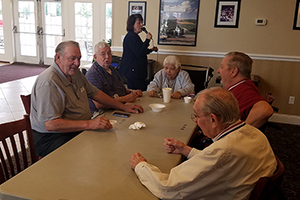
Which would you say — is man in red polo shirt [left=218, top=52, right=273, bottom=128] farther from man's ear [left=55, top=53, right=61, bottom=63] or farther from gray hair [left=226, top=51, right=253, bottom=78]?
man's ear [left=55, top=53, right=61, bottom=63]

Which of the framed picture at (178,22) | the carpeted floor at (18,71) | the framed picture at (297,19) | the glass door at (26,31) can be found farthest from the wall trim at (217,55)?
the glass door at (26,31)

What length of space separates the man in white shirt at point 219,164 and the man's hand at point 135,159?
0.04 metres

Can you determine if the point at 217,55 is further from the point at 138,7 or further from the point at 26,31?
the point at 26,31

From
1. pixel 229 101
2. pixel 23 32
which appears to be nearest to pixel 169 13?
pixel 229 101

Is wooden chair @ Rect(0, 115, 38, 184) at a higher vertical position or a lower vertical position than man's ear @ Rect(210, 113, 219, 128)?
lower

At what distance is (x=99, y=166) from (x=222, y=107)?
0.63 meters

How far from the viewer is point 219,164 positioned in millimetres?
1048

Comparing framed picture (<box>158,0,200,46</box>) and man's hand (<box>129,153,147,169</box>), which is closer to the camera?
man's hand (<box>129,153,147,169</box>)

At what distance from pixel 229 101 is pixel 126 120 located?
96 centimetres

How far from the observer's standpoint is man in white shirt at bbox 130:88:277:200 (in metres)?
1.06

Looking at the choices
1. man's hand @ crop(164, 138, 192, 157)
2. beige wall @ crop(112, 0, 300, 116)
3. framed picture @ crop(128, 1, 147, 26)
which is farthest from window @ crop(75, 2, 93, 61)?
man's hand @ crop(164, 138, 192, 157)

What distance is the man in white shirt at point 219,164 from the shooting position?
1.06 metres

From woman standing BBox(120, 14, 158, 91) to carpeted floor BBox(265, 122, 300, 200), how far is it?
6.09ft

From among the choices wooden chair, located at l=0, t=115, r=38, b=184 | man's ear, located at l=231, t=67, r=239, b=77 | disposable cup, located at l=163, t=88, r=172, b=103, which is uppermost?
man's ear, located at l=231, t=67, r=239, b=77
